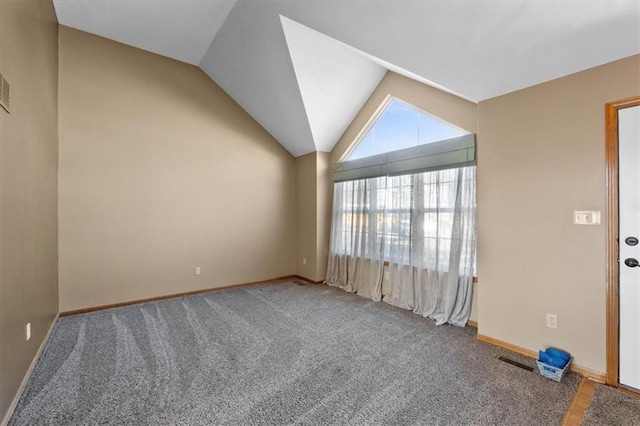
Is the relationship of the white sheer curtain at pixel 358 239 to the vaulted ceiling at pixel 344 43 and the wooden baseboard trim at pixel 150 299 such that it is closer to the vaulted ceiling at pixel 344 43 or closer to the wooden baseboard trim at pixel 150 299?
the vaulted ceiling at pixel 344 43

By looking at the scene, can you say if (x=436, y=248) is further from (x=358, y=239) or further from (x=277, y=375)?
(x=277, y=375)

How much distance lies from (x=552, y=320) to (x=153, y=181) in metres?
4.79

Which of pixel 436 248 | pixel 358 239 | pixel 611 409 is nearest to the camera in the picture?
pixel 611 409

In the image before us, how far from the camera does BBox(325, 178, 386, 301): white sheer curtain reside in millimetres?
4152

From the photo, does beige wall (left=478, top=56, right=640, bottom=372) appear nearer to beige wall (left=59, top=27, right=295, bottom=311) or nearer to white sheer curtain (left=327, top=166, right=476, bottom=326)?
white sheer curtain (left=327, top=166, right=476, bottom=326)

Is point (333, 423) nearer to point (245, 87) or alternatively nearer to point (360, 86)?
point (360, 86)

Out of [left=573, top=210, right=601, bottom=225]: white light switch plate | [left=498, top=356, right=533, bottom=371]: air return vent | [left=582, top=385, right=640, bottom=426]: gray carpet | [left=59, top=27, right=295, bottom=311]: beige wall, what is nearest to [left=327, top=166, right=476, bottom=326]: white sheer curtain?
[left=498, top=356, right=533, bottom=371]: air return vent

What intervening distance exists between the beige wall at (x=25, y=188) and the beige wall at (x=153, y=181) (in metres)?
0.43

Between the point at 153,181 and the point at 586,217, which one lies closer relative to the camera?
the point at 586,217

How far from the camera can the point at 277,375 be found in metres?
2.19

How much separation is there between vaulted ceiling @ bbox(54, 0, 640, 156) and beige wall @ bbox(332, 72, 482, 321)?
0.15 m

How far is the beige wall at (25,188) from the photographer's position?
171cm

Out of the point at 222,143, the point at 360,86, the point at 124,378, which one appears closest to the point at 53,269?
the point at 124,378

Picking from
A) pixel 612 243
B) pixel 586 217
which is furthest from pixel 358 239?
pixel 612 243
